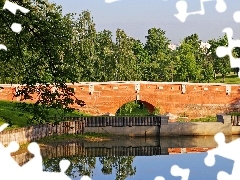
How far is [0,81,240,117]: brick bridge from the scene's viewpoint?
38000 millimetres

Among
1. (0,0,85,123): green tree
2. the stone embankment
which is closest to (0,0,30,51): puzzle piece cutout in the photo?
(0,0,85,123): green tree

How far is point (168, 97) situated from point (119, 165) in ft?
57.8

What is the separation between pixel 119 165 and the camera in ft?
71.2

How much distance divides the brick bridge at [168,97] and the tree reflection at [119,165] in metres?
14.3

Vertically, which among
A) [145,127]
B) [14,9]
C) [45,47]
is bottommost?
[145,127]

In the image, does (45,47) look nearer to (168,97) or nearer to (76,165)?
(76,165)

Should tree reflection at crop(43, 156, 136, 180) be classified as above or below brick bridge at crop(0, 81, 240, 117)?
below

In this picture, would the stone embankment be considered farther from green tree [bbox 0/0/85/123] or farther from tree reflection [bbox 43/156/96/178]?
green tree [bbox 0/0/85/123]

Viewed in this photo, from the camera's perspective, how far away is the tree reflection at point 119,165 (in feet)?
62.9

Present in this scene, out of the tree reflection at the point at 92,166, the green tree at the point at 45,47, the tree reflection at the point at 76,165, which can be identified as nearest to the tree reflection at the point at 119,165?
the tree reflection at the point at 92,166

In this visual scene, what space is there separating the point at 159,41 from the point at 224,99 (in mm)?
41194

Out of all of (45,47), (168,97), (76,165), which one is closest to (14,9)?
(45,47)

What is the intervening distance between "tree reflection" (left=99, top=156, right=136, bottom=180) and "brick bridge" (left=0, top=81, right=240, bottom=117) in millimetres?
A: 14279

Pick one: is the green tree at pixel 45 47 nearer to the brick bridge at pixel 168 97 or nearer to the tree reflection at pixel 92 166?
the tree reflection at pixel 92 166
